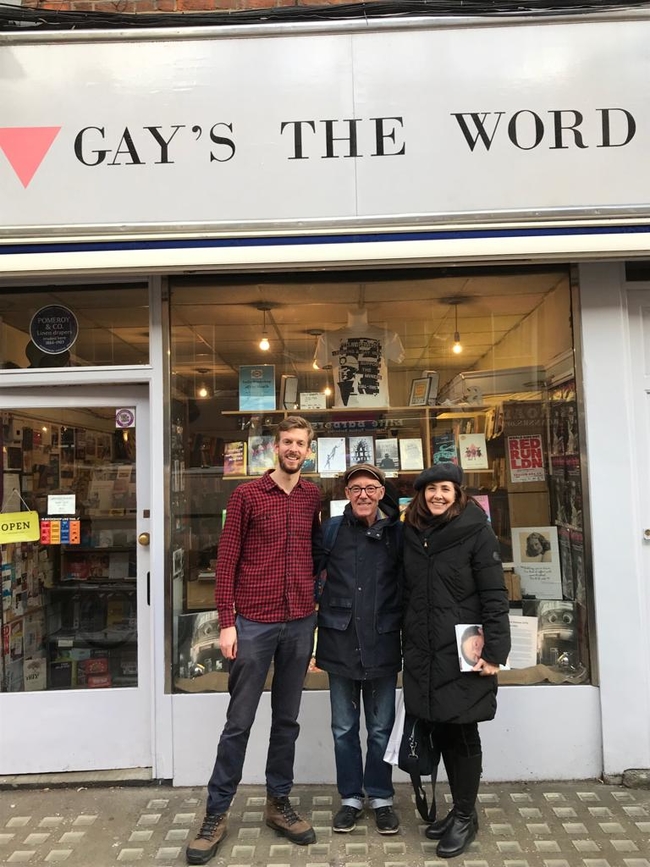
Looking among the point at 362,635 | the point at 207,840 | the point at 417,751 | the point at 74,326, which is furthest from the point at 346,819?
the point at 74,326

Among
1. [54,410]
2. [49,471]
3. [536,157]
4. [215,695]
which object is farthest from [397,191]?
[215,695]

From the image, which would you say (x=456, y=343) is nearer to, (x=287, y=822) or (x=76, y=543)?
(x=76, y=543)

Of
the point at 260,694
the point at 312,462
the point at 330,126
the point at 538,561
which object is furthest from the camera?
the point at 312,462

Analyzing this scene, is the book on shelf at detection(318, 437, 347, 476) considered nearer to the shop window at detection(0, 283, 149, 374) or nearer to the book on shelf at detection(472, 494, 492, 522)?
the book on shelf at detection(472, 494, 492, 522)

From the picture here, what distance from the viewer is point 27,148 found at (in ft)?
11.5

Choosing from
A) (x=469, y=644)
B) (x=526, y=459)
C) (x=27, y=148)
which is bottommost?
(x=469, y=644)

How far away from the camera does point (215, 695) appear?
11.8 ft

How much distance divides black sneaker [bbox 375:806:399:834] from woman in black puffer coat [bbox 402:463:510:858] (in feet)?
0.73

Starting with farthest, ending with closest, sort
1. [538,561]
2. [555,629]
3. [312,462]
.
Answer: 1. [312,462]
2. [538,561]
3. [555,629]

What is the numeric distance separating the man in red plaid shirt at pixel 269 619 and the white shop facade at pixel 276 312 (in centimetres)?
62

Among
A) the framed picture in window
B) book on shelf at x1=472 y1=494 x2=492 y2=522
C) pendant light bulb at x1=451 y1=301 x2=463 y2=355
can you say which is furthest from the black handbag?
pendant light bulb at x1=451 y1=301 x2=463 y2=355

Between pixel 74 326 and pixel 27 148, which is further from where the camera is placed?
pixel 74 326

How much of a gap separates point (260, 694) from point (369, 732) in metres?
0.57

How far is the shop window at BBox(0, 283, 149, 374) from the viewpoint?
3814mm
